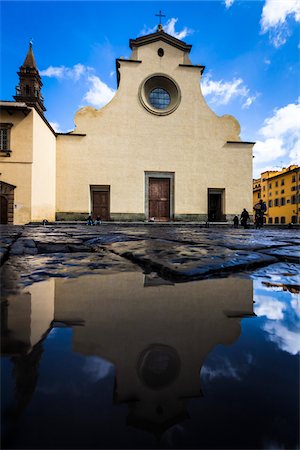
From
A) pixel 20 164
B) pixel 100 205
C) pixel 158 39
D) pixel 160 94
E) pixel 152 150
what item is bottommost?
pixel 100 205

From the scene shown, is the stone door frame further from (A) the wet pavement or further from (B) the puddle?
(B) the puddle

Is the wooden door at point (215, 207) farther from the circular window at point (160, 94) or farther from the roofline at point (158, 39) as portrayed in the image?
the roofline at point (158, 39)

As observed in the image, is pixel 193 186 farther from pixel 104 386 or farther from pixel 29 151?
pixel 104 386

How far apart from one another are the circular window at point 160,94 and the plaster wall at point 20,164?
24.6 feet

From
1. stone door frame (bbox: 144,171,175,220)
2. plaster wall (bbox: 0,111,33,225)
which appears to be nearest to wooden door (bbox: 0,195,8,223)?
plaster wall (bbox: 0,111,33,225)

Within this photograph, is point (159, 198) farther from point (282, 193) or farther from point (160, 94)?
point (282, 193)

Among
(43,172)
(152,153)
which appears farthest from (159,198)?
(43,172)

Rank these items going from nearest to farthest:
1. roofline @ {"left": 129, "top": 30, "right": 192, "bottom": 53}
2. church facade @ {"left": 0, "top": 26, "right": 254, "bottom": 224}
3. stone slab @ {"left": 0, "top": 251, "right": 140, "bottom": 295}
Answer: stone slab @ {"left": 0, "top": 251, "right": 140, "bottom": 295} → church facade @ {"left": 0, "top": 26, "right": 254, "bottom": 224} → roofline @ {"left": 129, "top": 30, "right": 192, "bottom": 53}

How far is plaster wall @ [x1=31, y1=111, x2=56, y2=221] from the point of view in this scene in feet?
46.9

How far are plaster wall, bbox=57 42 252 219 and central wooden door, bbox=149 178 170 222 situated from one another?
601 mm

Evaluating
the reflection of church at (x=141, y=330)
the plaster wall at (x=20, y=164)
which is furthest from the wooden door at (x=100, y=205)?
the reflection of church at (x=141, y=330)

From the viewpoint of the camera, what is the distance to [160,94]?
722 inches

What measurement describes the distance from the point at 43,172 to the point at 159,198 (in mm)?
7204

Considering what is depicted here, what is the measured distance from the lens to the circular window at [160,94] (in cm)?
1753
